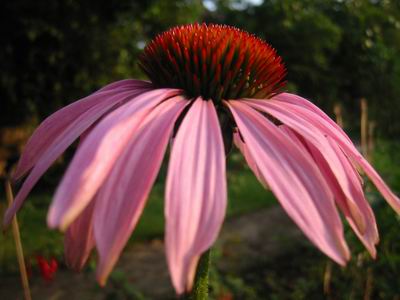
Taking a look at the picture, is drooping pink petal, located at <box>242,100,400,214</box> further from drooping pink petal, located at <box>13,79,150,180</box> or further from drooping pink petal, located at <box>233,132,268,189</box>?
drooping pink petal, located at <box>13,79,150,180</box>

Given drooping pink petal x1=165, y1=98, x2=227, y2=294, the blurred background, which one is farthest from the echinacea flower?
the blurred background

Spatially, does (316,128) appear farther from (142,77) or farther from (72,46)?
(72,46)

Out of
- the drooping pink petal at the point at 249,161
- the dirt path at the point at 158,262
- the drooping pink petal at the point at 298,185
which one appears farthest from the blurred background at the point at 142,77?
the drooping pink petal at the point at 298,185

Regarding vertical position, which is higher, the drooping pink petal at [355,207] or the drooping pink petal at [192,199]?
the drooping pink petal at [192,199]

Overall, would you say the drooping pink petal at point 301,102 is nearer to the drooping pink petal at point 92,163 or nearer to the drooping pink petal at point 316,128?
the drooping pink petal at point 316,128

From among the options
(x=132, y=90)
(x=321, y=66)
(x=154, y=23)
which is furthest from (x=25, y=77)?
(x=321, y=66)

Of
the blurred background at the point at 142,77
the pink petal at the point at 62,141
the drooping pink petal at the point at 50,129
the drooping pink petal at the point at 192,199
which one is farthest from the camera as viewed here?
the blurred background at the point at 142,77
